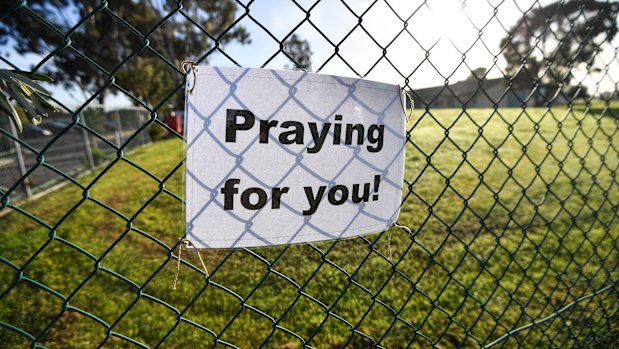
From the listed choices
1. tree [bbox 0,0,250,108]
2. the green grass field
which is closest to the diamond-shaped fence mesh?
the green grass field

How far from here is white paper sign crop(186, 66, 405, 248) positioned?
92 cm

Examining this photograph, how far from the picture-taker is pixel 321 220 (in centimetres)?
108

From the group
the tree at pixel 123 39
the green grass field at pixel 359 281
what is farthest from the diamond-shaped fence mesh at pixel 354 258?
the tree at pixel 123 39

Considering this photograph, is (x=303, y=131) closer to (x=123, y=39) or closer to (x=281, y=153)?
(x=281, y=153)

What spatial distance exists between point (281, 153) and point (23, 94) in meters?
0.66

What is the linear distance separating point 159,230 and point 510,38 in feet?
13.0

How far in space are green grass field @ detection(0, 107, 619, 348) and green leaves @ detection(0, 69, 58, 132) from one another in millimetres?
402

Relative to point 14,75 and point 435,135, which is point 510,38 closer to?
point 14,75

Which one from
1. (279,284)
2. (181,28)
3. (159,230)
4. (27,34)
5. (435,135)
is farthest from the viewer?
(181,28)

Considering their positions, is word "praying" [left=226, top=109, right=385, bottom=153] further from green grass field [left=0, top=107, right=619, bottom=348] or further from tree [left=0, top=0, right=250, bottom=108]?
tree [left=0, top=0, right=250, bottom=108]

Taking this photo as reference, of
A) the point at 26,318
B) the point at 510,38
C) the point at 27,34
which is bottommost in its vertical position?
the point at 26,318

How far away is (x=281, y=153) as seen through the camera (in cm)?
99

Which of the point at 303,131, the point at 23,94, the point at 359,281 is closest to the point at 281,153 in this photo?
the point at 303,131

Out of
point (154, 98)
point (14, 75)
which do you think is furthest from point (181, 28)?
point (14, 75)
